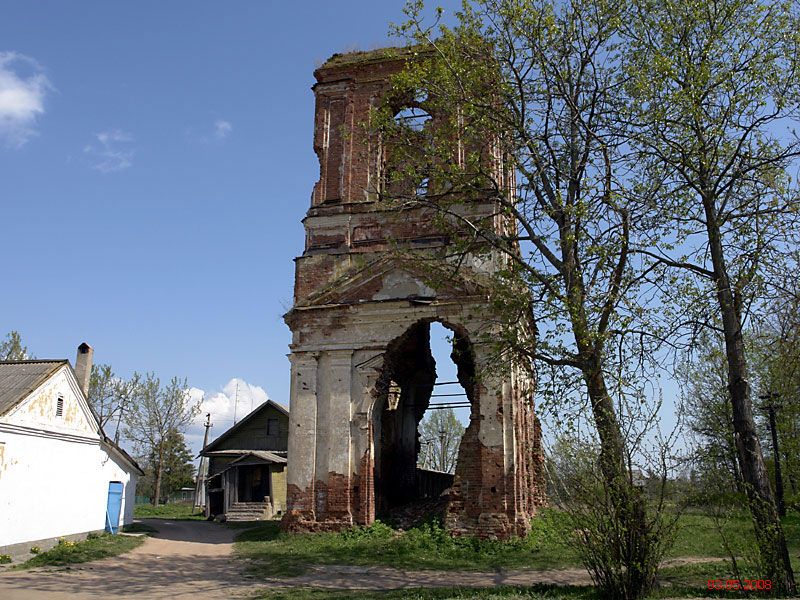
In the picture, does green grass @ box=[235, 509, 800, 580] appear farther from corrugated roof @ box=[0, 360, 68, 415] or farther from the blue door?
corrugated roof @ box=[0, 360, 68, 415]

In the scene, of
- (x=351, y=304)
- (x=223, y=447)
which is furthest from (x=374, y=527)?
(x=223, y=447)

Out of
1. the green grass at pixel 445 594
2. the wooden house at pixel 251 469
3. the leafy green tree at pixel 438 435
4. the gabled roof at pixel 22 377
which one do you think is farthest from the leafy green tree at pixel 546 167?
the leafy green tree at pixel 438 435

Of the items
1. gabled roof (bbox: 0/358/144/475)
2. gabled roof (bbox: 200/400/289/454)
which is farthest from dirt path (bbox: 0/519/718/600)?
gabled roof (bbox: 200/400/289/454)

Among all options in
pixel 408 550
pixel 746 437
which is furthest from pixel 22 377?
pixel 746 437

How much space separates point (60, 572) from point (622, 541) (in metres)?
9.76

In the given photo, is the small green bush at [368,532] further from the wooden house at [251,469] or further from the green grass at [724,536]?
the wooden house at [251,469]

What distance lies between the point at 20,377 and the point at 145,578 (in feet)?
19.4

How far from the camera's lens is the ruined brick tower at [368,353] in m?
15.7

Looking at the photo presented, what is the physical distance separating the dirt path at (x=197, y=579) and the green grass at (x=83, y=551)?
1.18 feet

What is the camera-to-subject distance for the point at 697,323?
1063 cm

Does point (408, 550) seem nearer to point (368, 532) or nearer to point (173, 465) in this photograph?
point (368, 532)

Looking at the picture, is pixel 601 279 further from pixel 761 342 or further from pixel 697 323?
pixel 761 342

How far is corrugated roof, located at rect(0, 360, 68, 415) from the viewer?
541 inches

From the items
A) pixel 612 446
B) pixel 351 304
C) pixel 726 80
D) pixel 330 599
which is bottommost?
pixel 330 599
